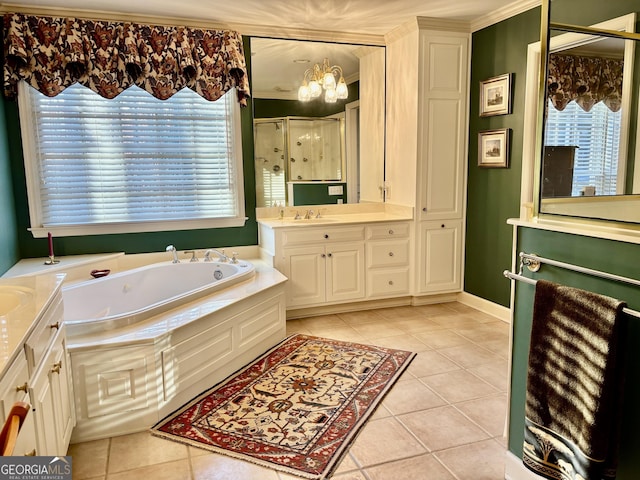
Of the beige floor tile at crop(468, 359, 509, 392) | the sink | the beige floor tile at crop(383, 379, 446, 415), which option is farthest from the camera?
the beige floor tile at crop(468, 359, 509, 392)

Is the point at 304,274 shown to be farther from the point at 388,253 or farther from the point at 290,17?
the point at 290,17

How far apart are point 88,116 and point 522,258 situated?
11.1ft

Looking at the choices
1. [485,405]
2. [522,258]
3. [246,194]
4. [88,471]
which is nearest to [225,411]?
[88,471]

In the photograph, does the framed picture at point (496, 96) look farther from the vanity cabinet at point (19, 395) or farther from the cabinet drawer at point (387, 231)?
the vanity cabinet at point (19, 395)

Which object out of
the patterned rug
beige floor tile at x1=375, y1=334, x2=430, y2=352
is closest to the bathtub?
the patterned rug

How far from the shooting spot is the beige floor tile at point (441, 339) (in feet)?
11.3

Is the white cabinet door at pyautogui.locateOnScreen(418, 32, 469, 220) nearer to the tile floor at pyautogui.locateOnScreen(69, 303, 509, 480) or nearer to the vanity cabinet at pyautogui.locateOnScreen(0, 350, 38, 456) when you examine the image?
the tile floor at pyautogui.locateOnScreen(69, 303, 509, 480)

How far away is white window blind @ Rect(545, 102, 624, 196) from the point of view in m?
2.00

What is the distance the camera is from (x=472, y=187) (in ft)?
13.8

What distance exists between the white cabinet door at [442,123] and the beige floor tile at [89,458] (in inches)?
119

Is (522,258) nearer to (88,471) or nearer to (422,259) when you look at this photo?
(88,471)

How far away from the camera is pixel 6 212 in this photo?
3.28 metres

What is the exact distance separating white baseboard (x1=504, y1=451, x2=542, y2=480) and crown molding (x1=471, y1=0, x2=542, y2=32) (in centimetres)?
310

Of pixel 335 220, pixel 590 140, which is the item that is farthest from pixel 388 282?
pixel 590 140
